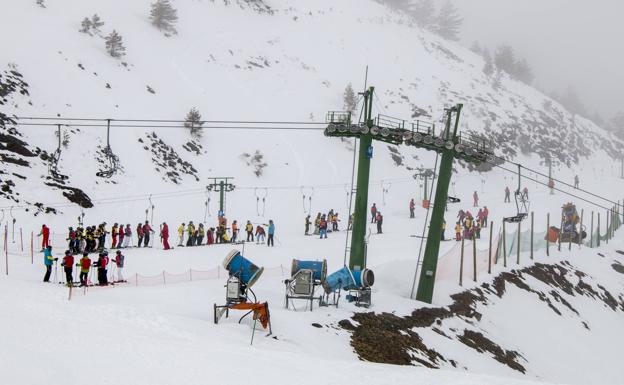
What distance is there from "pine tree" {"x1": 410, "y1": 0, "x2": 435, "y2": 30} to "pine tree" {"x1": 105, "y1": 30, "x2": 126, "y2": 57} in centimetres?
9491

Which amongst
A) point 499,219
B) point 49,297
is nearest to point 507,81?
point 499,219

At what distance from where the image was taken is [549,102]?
10569 centimetres

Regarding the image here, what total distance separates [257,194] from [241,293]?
27.6 meters

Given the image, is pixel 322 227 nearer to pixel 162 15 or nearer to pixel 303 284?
pixel 303 284

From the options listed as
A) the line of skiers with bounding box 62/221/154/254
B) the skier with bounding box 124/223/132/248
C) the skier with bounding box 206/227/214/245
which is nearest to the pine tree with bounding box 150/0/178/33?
the skier with bounding box 206/227/214/245

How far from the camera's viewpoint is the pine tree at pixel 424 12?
13400 centimetres

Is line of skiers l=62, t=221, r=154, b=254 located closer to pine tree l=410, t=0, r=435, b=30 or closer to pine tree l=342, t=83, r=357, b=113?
pine tree l=342, t=83, r=357, b=113

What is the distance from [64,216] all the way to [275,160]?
23.1 meters

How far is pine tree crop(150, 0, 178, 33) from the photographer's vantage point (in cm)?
6406

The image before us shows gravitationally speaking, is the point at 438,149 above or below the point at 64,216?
above

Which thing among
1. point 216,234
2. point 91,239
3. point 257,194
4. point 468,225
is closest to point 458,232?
point 468,225

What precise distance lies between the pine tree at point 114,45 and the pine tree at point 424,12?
311ft

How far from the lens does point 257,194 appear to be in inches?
1807

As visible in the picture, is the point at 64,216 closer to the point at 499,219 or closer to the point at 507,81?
the point at 499,219
